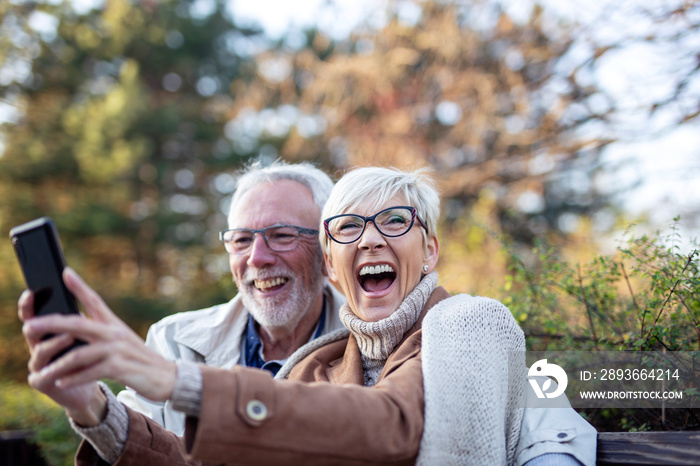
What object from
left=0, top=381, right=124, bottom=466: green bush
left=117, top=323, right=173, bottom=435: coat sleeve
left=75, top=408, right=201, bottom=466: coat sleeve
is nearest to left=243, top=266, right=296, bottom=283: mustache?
left=117, top=323, right=173, bottom=435: coat sleeve

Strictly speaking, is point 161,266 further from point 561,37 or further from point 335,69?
point 561,37

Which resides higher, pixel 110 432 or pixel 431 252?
pixel 431 252

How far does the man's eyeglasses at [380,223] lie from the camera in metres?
2.37

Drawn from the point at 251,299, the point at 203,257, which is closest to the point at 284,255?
the point at 251,299

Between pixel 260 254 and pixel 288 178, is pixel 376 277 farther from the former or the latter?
pixel 288 178

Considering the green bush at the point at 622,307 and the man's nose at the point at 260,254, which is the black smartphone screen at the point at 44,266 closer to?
the man's nose at the point at 260,254

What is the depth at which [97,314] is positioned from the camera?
150cm

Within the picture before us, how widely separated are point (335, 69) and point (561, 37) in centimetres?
432

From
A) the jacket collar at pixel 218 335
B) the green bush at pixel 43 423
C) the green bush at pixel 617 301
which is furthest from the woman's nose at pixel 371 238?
the green bush at pixel 43 423

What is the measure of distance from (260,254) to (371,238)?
102cm

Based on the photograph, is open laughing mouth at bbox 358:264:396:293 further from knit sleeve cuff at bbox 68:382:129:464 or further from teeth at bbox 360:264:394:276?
knit sleeve cuff at bbox 68:382:129:464

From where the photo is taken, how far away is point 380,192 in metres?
2.41

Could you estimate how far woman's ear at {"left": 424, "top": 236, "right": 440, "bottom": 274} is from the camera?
98.7 inches

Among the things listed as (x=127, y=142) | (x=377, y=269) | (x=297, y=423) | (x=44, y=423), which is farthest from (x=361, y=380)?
(x=127, y=142)
